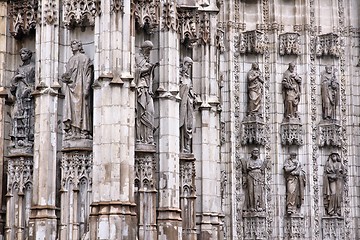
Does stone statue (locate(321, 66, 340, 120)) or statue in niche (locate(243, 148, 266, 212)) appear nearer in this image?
statue in niche (locate(243, 148, 266, 212))

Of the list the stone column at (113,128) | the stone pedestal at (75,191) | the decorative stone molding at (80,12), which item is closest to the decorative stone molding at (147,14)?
the stone column at (113,128)

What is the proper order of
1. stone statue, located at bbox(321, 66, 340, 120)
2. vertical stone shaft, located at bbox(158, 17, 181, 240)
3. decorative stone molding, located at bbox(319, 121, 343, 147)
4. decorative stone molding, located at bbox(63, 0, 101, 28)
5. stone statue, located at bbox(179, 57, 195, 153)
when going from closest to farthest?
1. decorative stone molding, located at bbox(63, 0, 101, 28)
2. vertical stone shaft, located at bbox(158, 17, 181, 240)
3. stone statue, located at bbox(179, 57, 195, 153)
4. decorative stone molding, located at bbox(319, 121, 343, 147)
5. stone statue, located at bbox(321, 66, 340, 120)

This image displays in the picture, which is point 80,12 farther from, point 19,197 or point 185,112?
point 19,197

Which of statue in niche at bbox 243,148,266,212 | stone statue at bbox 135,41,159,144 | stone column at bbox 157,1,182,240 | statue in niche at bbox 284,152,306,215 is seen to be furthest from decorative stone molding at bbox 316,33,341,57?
stone statue at bbox 135,41,159,144

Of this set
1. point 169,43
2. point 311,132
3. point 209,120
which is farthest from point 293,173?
point 169,43

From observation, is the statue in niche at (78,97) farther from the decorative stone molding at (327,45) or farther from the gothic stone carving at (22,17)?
the decorative stone molding at (327,45)

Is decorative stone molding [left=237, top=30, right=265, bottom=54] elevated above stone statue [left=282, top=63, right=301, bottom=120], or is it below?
above

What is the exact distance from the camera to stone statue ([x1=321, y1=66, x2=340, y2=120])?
27.0 metres

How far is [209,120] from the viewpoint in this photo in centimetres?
2338

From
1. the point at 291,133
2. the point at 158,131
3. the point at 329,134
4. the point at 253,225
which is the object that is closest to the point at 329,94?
the point at 329,134

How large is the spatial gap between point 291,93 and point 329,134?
1752 millimetres

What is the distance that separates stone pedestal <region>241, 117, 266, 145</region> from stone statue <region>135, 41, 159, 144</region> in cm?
656

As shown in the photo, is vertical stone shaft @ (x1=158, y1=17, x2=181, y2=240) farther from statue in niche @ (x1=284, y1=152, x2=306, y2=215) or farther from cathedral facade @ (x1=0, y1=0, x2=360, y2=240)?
statue in niche @ (x1=284, y1=152, x2=306, y2=215)

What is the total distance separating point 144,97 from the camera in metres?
20.3
